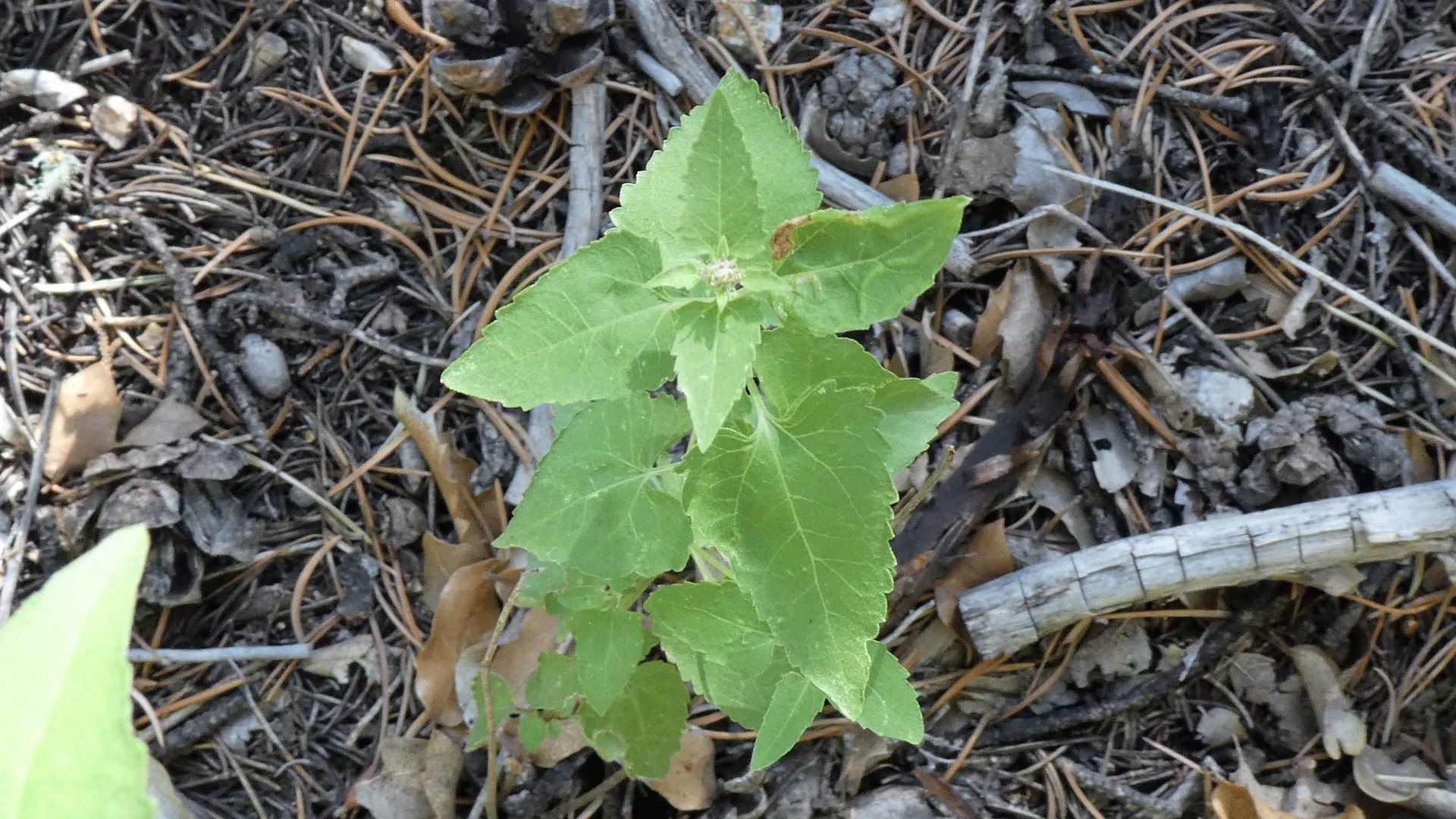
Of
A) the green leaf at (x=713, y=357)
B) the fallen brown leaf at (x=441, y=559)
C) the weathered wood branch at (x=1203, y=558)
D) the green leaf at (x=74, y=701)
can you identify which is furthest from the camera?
the fallen brown leaf at (x=441, y=559)

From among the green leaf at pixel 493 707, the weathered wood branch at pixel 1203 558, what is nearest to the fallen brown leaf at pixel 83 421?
the green leaf at pixel 493 707

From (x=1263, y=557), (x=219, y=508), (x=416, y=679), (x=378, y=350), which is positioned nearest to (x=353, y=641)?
(x=416, y=679)

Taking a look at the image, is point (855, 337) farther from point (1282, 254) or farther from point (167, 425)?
point (167, 425)

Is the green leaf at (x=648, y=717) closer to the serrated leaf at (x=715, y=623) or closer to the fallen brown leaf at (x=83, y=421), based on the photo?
the serrated leaf at (x=715, y=623)

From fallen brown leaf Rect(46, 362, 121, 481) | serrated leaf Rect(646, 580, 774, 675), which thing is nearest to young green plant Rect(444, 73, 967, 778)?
serrated leaf Rect(646, 580, 774, 675)

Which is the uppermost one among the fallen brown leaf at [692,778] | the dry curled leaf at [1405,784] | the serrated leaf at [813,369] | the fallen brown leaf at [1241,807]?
the serrated leaf at [813,369]

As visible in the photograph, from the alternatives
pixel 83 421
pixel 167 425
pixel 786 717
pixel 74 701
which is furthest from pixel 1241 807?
pixel 83 421
